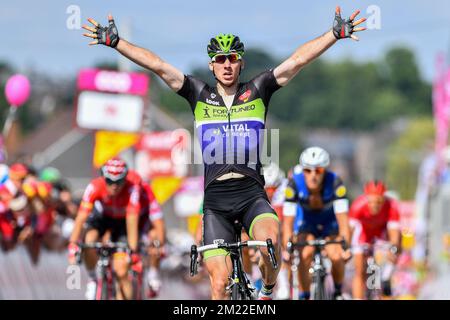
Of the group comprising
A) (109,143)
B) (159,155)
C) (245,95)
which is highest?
(159,155)

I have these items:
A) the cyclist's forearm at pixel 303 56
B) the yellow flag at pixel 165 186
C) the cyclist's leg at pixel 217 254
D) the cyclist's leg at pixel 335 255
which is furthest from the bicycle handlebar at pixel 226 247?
the yellow flag at pixel 165 186

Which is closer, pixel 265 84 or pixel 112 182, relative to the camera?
pixel 265 84

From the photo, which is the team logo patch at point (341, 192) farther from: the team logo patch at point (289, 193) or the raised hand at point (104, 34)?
the raised hand at point (104, 34)

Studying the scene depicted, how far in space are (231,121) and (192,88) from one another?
0.50 m

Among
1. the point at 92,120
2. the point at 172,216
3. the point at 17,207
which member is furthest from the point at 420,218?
the point at 172,216

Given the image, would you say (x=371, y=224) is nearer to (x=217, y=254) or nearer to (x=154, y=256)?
(x=154, y=256)

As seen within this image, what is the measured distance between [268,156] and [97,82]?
18.5 m

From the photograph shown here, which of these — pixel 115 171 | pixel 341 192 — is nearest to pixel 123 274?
pixel 115 171

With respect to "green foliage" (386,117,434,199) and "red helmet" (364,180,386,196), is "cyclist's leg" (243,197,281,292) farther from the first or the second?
"green foliage" (386,117,434,199)

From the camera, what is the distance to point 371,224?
1520 centimetres

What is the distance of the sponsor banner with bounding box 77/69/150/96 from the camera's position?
29.6 m

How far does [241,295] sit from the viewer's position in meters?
9.50
